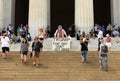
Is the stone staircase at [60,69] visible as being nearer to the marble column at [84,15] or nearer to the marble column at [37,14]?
the marble column at [84,15]

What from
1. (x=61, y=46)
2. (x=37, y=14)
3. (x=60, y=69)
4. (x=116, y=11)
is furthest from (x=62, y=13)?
(x=60, y=69)

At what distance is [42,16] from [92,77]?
17225 mm

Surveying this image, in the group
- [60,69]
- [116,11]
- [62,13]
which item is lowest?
A: [60,69]

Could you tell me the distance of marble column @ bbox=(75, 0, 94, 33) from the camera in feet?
113

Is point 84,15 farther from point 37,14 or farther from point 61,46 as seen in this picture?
point 61,46

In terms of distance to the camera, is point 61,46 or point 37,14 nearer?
point 61,46

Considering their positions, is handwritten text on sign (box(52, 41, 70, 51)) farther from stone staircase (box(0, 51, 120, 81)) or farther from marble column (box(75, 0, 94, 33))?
marble column (box(75, 0, 94, 33))

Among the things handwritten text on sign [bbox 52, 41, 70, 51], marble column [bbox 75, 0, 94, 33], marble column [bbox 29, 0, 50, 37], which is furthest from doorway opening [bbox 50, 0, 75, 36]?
handwritten text on sign [bbox 52, 41, 70, 51]

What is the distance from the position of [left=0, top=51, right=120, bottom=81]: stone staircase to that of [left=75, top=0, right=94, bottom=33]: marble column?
36.3 ft

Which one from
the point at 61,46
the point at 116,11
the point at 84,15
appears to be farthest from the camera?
the point at 116,11

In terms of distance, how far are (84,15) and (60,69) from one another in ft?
49.2

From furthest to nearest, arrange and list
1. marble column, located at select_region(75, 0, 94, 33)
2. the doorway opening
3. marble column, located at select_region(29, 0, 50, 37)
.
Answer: the doorway opening
marble column, located at select_region(29, 0, 50, 37)
marble column, located at select_region(75, 0, 94, 33)

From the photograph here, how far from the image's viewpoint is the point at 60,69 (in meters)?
20.8

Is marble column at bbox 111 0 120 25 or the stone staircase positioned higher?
marble column at bbox 111 0 120 25
